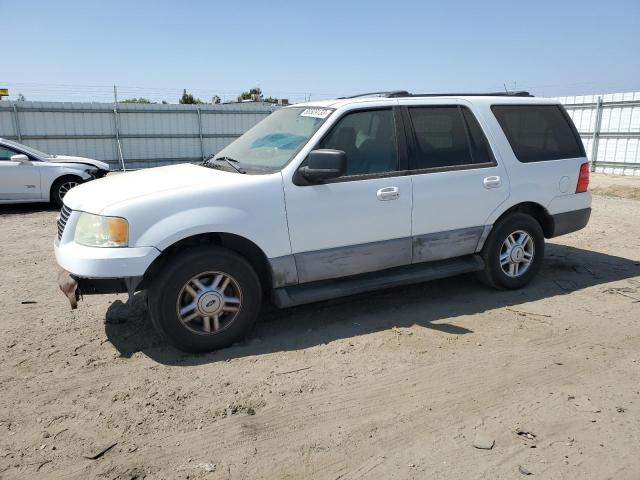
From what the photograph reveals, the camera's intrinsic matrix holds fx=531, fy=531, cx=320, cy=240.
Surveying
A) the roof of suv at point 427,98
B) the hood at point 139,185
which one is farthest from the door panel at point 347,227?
the roof of suv at point 427,98

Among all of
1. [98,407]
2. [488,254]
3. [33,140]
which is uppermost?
[33,140]

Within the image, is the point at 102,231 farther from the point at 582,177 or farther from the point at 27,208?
the point at 27,208

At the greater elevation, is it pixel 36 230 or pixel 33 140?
pixel 33 140

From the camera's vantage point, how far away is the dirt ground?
9.57 ft

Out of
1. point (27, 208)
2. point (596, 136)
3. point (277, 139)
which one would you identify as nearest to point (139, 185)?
point (277, 139)

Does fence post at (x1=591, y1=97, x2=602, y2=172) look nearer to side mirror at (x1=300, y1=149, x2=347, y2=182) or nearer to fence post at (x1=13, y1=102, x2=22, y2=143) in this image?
side mirror at (x1=300, y1=149, x2=347, y2=182)

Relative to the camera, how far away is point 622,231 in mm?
8750

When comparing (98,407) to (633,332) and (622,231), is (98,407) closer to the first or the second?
(633,332)

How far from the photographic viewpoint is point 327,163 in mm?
4168

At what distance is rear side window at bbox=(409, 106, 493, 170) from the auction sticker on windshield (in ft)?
2.74

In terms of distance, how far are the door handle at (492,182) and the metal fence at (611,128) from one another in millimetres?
13474

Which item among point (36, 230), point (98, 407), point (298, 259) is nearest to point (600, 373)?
point (298, 259)

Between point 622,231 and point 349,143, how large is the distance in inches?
248

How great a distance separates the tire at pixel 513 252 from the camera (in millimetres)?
5426
